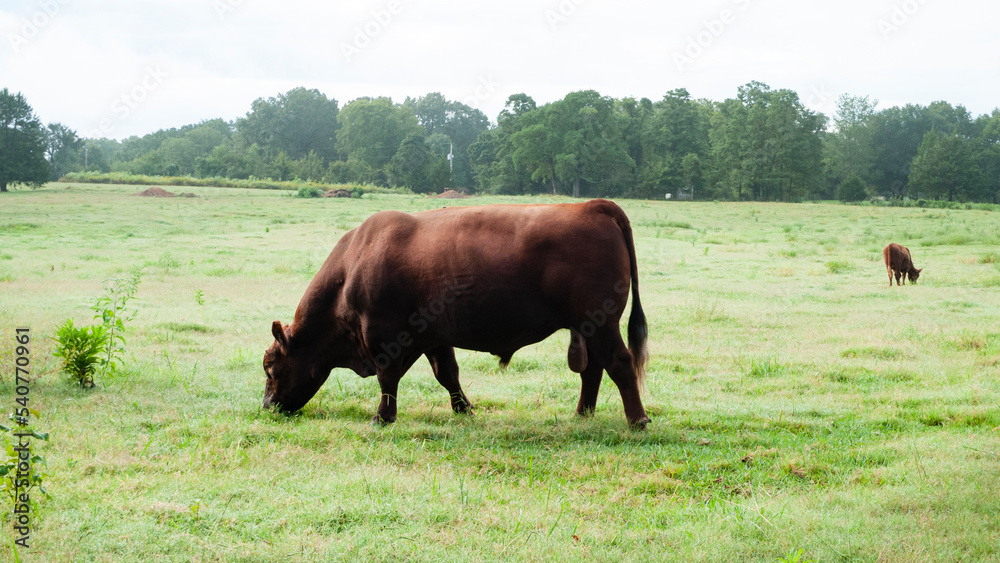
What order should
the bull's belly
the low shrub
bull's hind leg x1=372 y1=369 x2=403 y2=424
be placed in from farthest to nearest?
1. the low shrub
2. bull's hind leg x1=372 y1=369 x2=403 y2=424
3. the bull's belly

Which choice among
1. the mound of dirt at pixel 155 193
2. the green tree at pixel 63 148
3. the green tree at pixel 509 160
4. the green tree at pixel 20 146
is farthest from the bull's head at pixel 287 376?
the green tree at pixel 63 148

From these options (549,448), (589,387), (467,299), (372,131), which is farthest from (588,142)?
(549,448)

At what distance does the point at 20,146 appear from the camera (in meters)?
50.5

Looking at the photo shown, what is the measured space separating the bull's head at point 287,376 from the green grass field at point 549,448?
0.75ft

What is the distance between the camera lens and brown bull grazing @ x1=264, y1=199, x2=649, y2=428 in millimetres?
6215

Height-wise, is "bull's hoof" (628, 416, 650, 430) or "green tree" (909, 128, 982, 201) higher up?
"green tree" (909, 128, 982, 201)

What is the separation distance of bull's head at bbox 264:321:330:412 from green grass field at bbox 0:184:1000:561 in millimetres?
230

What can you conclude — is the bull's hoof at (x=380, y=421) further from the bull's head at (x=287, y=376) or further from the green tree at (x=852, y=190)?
the green tree at (x=852, y=190)

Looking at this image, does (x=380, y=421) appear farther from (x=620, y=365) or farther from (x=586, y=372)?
(x=620, y=365)

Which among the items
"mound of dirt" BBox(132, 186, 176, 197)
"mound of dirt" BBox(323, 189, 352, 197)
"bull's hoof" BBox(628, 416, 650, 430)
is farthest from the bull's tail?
"mound of dirt" BBox(323, 189, 352, 197)

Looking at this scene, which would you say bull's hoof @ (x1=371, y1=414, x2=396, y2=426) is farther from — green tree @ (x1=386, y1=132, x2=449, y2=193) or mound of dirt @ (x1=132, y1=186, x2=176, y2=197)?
green tree @ (x1=386, y1=132, x2=449, y2=193)

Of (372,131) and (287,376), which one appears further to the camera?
(372,131)

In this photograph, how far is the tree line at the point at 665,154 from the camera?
70.2 metres

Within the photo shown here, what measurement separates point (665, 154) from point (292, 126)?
56.3 metres
